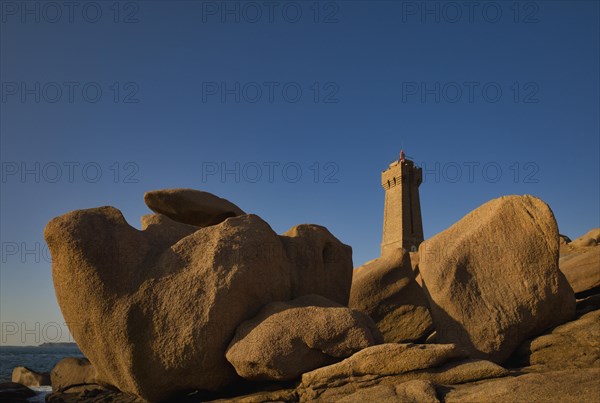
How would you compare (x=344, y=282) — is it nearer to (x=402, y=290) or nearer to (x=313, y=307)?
(x=402, y=290)

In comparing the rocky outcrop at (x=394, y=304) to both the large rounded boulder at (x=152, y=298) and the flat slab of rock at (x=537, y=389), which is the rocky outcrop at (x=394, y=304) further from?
the flat slab of rock at (x=537, y=389)

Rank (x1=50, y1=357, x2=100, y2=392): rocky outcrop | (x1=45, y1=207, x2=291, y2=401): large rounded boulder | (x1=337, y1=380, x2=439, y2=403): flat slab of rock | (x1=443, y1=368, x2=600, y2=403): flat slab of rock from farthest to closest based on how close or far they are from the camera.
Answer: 1. (x1=50, y1=357, x2=100, y2=392): rocky outcrop
2. (x1=45, y1=207, x2=291, y2=401): large rounded boulder
3. (x1=337, y1=380, x2=439, y2=403): flat slab of rock
4. (x1=443, y1=368, x2=600, y2=403): flat slab of rock

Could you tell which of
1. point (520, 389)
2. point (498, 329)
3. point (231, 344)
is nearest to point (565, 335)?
point (498, 329)

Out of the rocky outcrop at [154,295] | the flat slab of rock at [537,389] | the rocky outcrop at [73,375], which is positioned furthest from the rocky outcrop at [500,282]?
the rocky outcrop at [73,375]

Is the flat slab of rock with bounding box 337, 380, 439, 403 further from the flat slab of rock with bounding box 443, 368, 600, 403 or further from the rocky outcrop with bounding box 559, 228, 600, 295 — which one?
the rocky outcrop with bounding box 559, 228, 600, 295

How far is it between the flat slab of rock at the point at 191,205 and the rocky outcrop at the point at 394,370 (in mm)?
5388

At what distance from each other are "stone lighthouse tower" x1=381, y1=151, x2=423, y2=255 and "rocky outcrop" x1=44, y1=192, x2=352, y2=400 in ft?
120

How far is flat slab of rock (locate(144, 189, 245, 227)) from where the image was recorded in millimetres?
11102

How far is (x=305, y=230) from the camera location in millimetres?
10258

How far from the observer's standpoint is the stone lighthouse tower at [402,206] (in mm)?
44406

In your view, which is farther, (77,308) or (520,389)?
(77,308)

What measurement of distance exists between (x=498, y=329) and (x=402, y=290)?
3.18 meters

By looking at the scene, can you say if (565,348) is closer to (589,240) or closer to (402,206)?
(589,240)

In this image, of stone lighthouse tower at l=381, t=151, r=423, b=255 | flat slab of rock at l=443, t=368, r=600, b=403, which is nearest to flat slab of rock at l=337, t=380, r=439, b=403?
flat slab of rock at l=443, t=368, r=600, b=403
